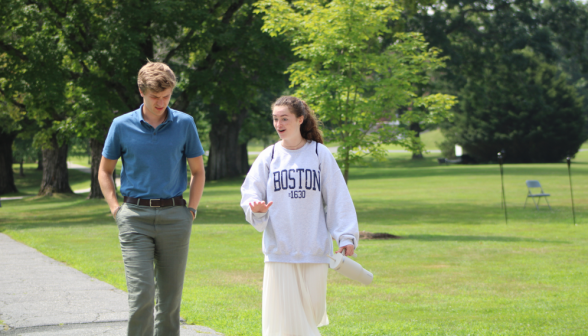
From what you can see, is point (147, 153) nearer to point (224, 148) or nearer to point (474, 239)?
point (474, 239)

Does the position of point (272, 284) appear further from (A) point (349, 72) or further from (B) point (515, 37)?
(B) point (515, 37)

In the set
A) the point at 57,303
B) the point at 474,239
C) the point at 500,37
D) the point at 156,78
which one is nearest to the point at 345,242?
the point at 156,78

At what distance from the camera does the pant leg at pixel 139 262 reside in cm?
396

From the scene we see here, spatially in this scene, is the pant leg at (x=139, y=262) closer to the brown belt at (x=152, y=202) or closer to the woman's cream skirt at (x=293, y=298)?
the brown belt at (x=152, y=202)

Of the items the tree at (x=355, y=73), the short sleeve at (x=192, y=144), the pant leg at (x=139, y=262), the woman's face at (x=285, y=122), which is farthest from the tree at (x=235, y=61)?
the pant leg at (x=139, y=262)

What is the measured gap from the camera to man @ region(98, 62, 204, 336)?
3999mm

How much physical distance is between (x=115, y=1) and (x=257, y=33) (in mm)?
4359

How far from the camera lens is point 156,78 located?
3.96 metres

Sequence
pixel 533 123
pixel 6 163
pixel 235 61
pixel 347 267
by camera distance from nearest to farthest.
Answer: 1. pixel 347 267
2. pixel 235 61
3. pixel 6 163
4. pixel 533 123

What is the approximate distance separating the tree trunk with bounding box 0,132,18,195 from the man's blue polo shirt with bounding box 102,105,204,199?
1367 inches

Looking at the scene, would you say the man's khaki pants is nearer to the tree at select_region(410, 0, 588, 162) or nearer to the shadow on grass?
the shadow on grass

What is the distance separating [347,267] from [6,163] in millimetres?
37019

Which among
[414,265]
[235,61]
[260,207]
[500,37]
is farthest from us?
[500,37]

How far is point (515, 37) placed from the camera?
36.8 meters
